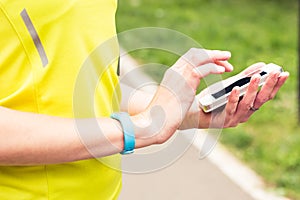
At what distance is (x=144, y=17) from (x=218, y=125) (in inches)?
268

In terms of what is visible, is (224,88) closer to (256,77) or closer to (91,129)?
(256,77)

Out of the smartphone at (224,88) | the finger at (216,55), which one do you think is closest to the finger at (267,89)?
the smartphone at (224,88)

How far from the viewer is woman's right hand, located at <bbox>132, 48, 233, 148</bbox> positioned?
1675mm

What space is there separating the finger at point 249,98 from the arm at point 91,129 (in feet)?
0.60

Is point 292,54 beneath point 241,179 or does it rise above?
beneath

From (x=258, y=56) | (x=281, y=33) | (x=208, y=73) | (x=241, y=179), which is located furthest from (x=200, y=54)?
(x=281, y=33)

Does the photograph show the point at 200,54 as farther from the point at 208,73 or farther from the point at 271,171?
the point at 271,171

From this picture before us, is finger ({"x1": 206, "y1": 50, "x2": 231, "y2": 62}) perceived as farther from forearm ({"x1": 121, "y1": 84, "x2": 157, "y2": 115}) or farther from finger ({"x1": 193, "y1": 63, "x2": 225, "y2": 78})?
forearm ({"x1": 121, "y1": 84, "x2": 157, "y2": 115})

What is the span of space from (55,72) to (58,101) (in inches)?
2.8

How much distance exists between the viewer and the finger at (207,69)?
1.73m

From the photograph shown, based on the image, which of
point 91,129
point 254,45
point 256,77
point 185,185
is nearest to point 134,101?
point 256,77

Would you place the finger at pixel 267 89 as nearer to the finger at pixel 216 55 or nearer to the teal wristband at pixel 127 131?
the finger at pixel 216 55

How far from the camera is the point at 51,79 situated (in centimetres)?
170

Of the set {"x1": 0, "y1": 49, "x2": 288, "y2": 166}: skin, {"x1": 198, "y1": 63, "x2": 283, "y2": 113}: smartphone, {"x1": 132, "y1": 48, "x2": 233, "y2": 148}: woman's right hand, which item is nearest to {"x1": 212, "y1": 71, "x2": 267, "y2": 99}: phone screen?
{"x1": 198, "y1": 63, "x2": 283, "y2": 113}: smartphone
